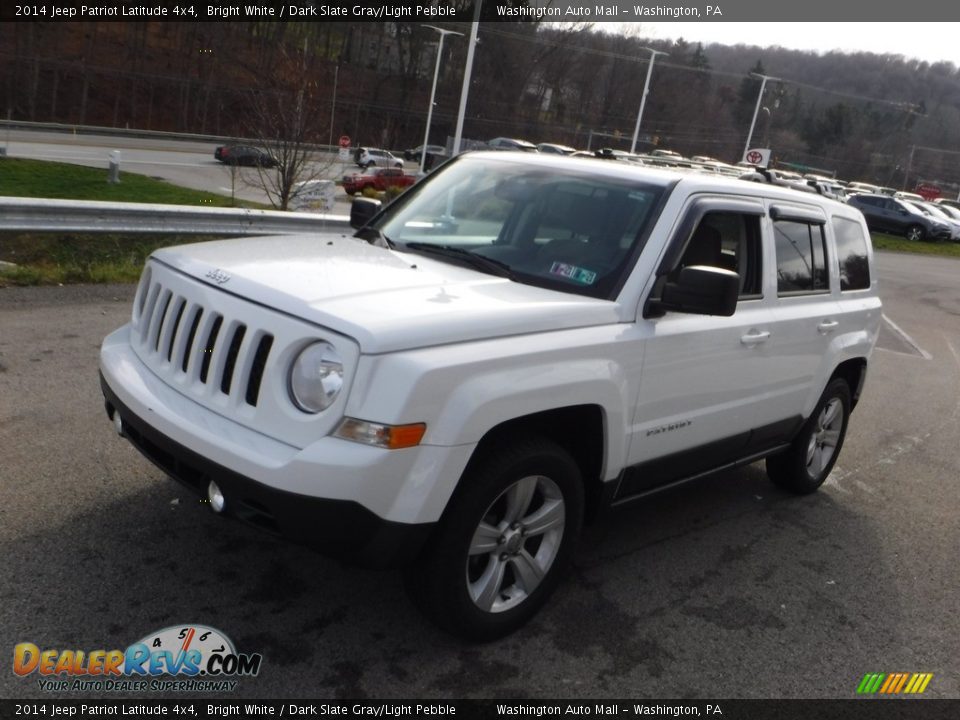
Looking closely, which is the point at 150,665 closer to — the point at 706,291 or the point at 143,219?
the point at 706,291

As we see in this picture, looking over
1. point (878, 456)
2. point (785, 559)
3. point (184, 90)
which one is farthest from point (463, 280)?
point (184, 90)

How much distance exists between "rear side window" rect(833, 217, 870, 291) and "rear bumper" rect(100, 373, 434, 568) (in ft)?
12.0

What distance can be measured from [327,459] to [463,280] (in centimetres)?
118

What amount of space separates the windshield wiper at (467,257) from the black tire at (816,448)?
2484mm

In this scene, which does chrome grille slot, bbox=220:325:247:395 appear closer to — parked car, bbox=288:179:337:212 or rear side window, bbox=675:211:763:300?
rear side window, bbox=675:211:763:300

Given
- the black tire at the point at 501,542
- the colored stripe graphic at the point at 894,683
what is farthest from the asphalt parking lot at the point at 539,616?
the black tire at the point at 501,542

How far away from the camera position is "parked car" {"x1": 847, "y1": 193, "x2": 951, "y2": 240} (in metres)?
39.1

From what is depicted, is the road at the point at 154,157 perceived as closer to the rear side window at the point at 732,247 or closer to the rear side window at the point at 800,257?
the rear side window at the point at 800,257

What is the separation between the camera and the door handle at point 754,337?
14.7 ft

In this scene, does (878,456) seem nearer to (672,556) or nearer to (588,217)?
(672,556)

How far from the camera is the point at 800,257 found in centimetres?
512

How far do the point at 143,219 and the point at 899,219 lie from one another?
37.4m

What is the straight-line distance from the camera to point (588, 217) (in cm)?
425

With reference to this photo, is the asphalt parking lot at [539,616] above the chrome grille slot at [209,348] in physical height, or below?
below
